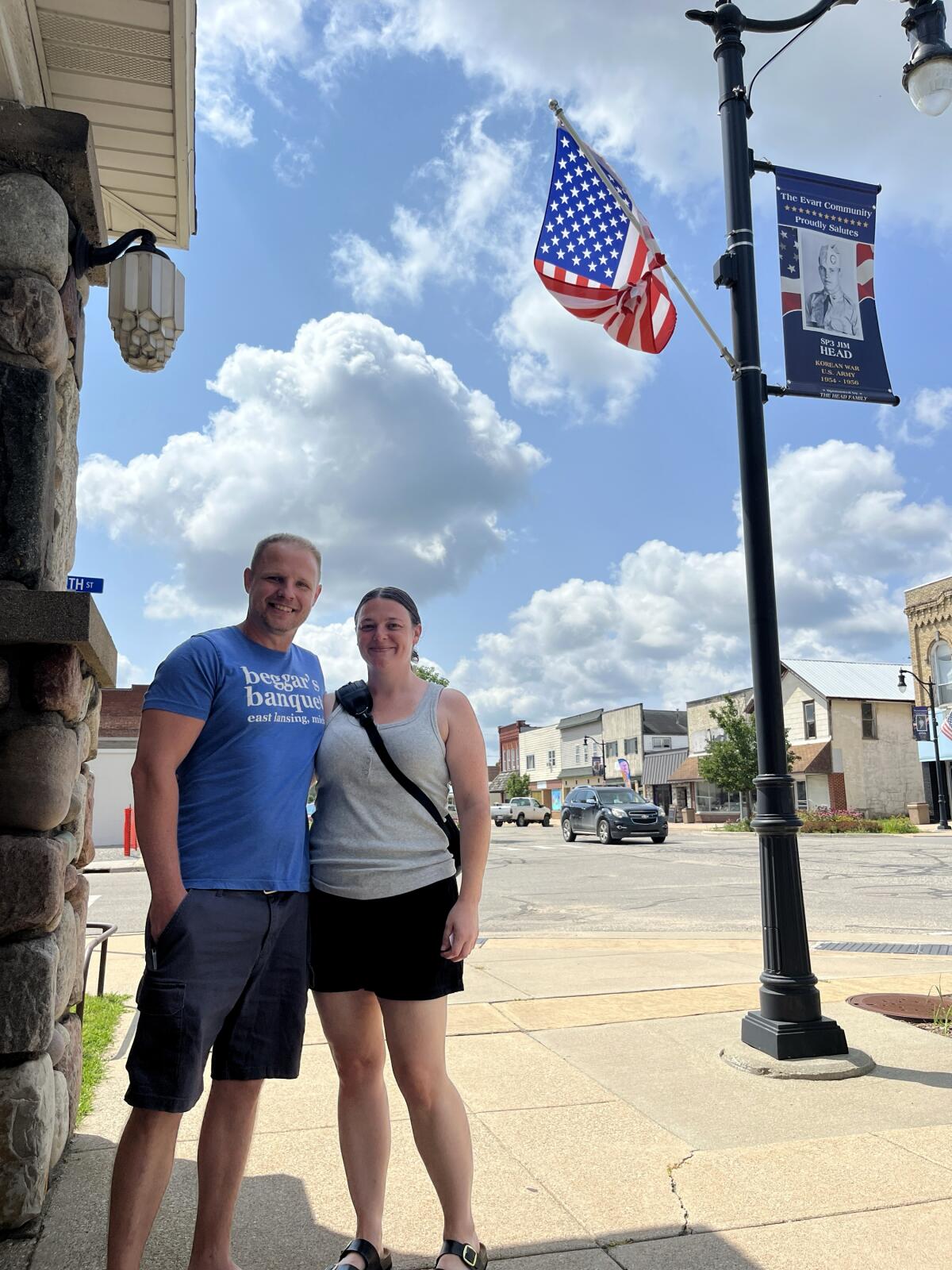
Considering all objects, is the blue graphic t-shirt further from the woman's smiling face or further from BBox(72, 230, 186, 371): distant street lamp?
BBox(72, 230, 186, 371): distant street lamp

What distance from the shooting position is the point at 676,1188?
3.43m

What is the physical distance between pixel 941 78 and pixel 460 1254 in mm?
6761

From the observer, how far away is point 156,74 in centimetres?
402

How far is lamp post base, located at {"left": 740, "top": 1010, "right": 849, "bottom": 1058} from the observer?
487 centimetres

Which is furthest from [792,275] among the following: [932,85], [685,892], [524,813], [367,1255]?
[524,813]

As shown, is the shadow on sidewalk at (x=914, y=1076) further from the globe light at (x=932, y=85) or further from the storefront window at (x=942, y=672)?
the storefront window at (x=942, y=672)

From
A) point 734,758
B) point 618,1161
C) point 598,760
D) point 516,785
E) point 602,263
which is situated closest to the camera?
point 618,1161

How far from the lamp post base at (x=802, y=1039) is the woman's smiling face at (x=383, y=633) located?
3044mm

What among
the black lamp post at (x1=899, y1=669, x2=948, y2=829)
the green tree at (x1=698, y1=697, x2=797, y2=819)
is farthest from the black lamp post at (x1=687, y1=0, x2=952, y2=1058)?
the green tree at (x1=698, y1=697, x2=797, y2=819)

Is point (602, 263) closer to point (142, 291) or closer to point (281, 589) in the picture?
point (142, 291)

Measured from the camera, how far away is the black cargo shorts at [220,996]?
8.21 ft

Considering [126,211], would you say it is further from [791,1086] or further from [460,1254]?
[791,1086]

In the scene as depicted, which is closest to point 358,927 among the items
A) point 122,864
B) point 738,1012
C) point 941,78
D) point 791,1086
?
point 791,1086

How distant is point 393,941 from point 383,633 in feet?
2.99
